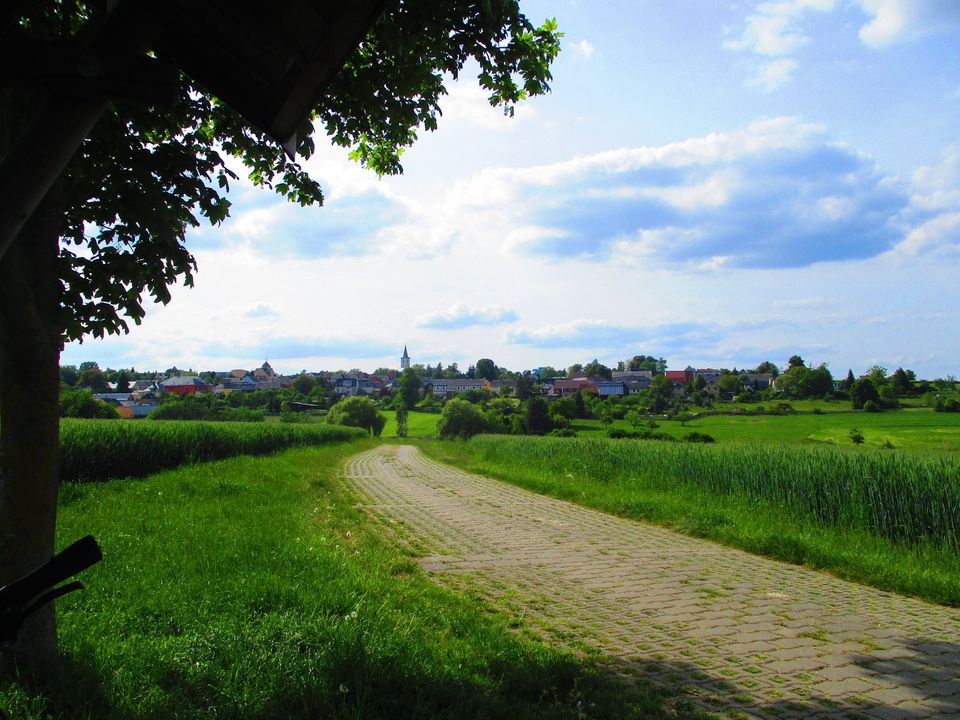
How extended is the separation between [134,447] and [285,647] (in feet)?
53.8

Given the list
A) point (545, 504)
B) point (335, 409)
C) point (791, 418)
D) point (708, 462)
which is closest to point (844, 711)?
point (545, 504)

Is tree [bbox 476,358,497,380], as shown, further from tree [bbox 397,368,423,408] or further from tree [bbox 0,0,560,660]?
tree [bbox 0,0,560,660]

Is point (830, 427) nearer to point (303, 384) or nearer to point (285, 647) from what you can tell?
point (285, 647)

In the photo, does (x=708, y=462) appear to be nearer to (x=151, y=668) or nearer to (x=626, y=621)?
(x=626, y=621)

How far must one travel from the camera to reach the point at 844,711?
3926mm

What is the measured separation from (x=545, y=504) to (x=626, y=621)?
866 centimetres

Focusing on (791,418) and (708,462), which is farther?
(791,418)

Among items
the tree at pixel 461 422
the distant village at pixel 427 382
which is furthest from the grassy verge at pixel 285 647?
the tree at pixel 461 422

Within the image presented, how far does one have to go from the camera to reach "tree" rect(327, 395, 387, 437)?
78.2m

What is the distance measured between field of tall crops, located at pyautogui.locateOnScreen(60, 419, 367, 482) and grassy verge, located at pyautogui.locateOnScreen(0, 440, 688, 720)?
392 inches

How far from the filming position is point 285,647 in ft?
13.7

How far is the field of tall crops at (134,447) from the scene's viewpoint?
16234 mm

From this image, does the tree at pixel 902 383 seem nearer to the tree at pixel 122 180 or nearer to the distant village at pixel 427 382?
the distant village at pixel 427 382

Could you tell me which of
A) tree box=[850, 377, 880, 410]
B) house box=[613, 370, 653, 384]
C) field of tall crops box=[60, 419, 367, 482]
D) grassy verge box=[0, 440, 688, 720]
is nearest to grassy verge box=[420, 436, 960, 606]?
grassy verge box=[0, 440, 688, 720]
